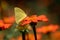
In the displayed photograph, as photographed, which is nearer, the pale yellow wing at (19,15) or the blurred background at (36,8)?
the pale yellow wing at (19,15)

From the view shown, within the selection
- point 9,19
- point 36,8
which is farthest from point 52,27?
point 9,19

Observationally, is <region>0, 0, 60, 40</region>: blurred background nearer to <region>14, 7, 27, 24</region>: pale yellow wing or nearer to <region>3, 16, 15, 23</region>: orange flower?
<region>3, 16, 15, 23</region>: orange flower

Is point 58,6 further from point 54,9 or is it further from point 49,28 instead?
point 49,28

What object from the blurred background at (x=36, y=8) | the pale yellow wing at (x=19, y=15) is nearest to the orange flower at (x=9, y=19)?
the blurred background at (x=36, y=8)

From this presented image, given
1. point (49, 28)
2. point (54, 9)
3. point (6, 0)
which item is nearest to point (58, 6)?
point (54, 9)

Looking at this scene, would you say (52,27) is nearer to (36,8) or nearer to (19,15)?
(36,8)

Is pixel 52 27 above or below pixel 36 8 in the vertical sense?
below

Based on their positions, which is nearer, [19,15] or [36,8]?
[19,15]

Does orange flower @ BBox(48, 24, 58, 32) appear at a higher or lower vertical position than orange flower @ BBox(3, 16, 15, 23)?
lower

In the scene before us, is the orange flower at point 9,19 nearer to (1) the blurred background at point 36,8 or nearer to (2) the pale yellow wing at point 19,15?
(1) the blurred background at point 36,8

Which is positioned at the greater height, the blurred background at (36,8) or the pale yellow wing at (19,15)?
the blurred background at (36,8)

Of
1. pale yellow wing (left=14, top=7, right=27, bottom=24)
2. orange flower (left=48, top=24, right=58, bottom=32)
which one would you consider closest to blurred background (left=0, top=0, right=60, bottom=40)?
orange flower (left=48, top=24, right=58, bottom=32)
